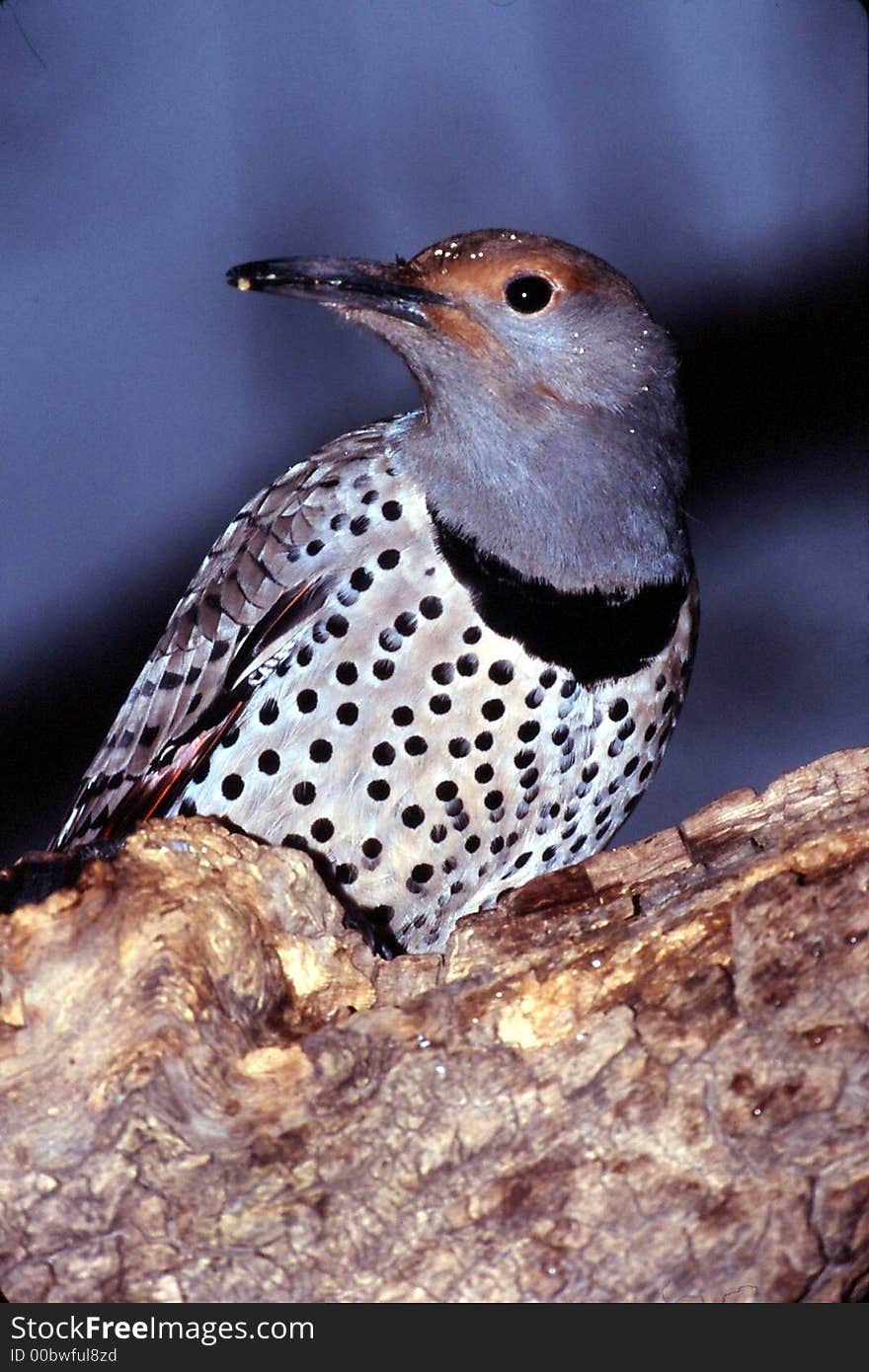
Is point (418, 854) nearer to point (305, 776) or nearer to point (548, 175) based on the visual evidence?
point (305, 776)

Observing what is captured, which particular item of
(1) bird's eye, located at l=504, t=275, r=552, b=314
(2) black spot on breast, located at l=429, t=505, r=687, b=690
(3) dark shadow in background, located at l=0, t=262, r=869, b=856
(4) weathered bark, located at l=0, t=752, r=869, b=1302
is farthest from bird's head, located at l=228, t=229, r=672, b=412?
(3) dark shadow in background, located at l=0, t=262, r=869, b=856

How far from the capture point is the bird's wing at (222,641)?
9.35 ft

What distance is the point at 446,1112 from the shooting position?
1941mm

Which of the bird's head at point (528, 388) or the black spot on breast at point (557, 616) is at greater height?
the bird's head at point (528, 388)

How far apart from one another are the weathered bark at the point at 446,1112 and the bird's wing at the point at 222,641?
858mm

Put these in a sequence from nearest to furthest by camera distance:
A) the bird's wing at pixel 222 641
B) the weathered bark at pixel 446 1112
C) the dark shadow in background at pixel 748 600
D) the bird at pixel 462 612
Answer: the weathered bark at pixel 446 1112 → the bird at pixel 462 612 → the bird's wing at pixel 222 641 → the dark shadow in background at pixel 748 600

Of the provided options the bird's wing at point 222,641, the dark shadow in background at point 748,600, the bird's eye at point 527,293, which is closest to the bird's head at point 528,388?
the bird's eye at point 527,293

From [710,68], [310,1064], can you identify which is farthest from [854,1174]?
[710,68]

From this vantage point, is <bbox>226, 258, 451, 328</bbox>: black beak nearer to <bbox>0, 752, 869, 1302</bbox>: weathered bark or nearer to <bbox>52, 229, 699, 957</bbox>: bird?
<bbox>52, 229, 699, 957</bbox>: bird

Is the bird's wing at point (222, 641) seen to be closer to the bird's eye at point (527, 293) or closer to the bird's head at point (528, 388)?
the bird's head at point (528, 388)

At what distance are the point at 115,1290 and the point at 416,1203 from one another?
36 cm

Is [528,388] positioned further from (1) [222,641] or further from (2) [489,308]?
(1) [222,641]

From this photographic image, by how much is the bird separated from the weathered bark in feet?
2.14

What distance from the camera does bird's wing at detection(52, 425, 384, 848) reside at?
2.85 metres
